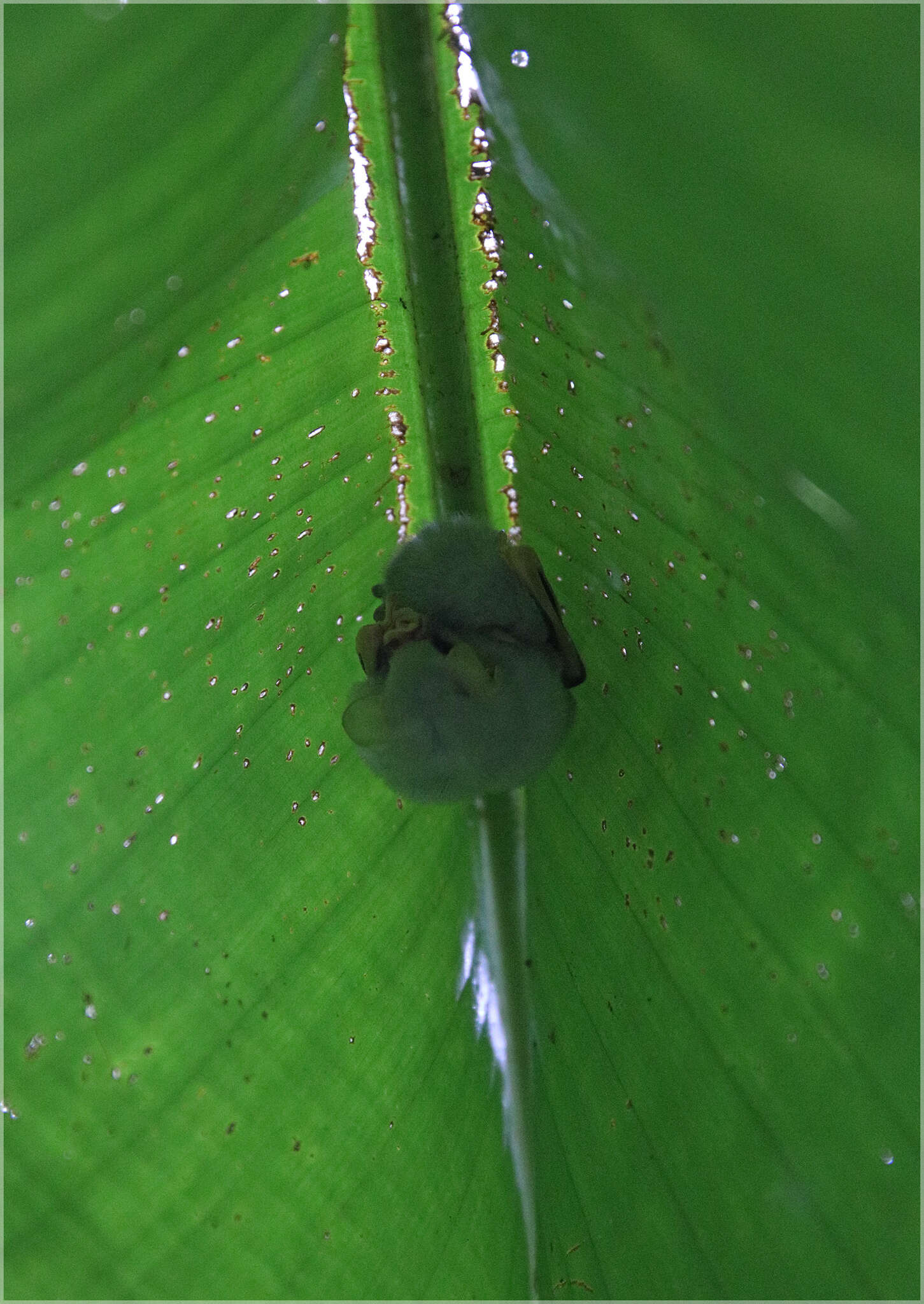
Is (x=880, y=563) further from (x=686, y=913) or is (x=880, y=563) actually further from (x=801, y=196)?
(x=686, y=913)

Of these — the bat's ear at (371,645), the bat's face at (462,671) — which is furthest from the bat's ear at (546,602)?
the bat's ear at (371,645)

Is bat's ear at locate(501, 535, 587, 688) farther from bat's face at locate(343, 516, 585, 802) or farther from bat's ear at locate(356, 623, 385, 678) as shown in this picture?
bat's ear at locate(356, 623, 385, 678)

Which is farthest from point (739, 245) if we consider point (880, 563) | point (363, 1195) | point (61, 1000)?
point (363, 1195)

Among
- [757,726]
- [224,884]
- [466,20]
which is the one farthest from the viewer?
[224,884]

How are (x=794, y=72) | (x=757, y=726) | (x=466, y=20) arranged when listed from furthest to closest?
(x=757, y=726), (x=466, y=20), (x=794, y=72)

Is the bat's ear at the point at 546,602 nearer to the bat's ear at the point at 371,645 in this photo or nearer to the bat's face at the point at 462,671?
the bat's face at the point at 462,671

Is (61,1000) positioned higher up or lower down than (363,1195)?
higher up

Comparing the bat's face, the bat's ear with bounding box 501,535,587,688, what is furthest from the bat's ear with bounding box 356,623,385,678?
the bat's ear with bounding box 501,535,587,688
